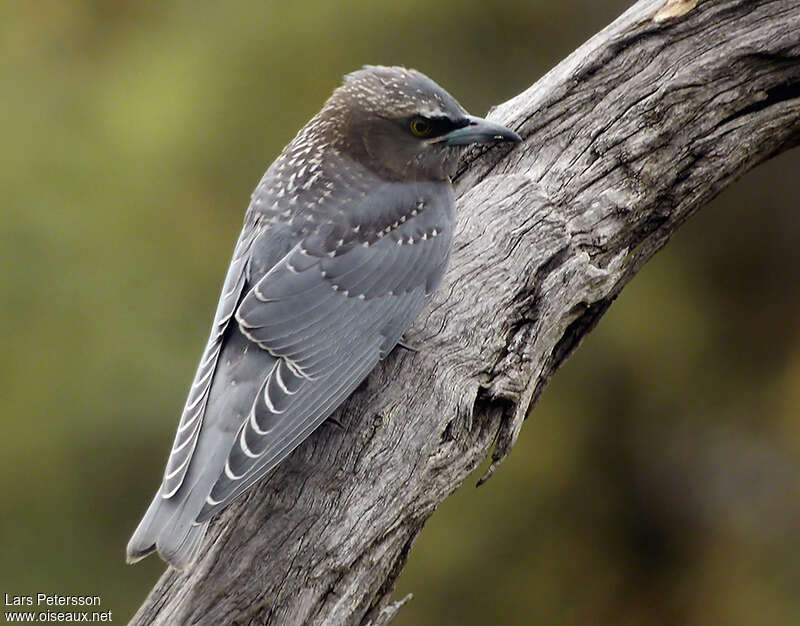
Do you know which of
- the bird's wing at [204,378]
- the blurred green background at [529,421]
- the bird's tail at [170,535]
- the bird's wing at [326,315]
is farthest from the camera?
the blurred green background at [529,421]

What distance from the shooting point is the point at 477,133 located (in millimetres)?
3945

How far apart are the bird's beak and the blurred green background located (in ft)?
7.50

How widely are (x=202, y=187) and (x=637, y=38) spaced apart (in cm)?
313

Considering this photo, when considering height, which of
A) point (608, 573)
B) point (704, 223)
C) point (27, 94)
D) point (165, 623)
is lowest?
point (608, 573)

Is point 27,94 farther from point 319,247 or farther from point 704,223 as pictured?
point 704,223

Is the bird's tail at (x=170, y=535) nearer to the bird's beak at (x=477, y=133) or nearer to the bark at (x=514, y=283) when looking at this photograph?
the bark at (x=514, y=283)

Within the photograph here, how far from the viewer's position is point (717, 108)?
13.9ft

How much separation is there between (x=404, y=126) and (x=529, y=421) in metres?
2.52

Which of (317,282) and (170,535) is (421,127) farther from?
(170,535)

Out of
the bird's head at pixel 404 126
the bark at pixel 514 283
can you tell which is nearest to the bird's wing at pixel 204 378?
the bark at pixel 514 283

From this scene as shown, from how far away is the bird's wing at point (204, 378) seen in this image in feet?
10.4

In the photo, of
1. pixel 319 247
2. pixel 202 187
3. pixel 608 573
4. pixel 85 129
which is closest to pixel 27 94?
pixel 85 129

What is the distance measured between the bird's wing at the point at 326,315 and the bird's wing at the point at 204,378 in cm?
10

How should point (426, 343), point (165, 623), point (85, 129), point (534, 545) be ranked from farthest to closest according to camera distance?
1. point (85, 129)
2. point (534, 545)
3. point (426, 343)
4. point (165, 623)
